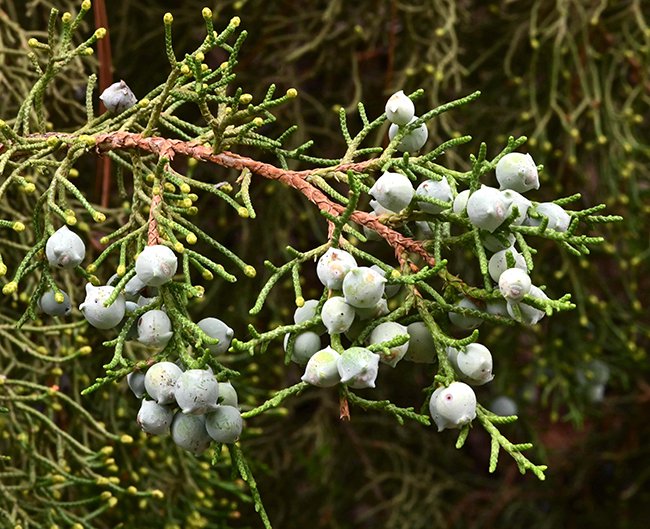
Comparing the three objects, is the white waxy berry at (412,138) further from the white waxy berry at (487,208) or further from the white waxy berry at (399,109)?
the white waxy berry at (487,208)

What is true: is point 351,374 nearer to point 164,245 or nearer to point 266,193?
point 164,245

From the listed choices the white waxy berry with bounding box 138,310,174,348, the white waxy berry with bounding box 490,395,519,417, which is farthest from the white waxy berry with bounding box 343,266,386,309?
the white waxy berry with bounding box 490,395,519,417

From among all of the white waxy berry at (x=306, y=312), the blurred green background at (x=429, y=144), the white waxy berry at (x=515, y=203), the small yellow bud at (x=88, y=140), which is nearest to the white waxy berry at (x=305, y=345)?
the white waxy berry at (x=306, y=312)

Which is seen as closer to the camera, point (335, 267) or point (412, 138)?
point (335, 267)

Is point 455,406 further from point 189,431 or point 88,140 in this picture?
point 88,140

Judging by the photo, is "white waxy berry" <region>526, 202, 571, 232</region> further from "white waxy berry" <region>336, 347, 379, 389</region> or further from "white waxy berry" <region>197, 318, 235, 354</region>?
"white waxy berry" <region>197, 318, 235, 354</region>

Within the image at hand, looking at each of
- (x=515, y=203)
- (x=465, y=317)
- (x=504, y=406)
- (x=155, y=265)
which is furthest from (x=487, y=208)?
(x=504, y=406)

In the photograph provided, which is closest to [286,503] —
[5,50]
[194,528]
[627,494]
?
[194,528]
